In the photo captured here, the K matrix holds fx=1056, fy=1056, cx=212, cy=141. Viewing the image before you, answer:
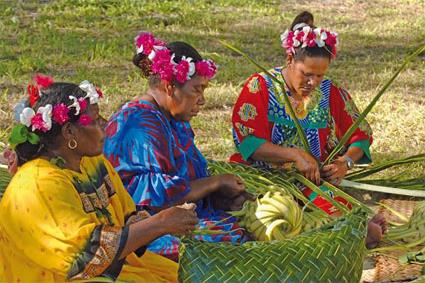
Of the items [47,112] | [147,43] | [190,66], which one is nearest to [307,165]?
[190,66]

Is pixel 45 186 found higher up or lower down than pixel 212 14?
higher up

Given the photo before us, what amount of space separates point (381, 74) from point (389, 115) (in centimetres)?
134

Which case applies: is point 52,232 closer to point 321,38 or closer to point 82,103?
point 82,103

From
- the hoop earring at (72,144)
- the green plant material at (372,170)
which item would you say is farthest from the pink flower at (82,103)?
the green plant material at (372,170)

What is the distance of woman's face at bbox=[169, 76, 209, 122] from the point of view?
4707 millimetres

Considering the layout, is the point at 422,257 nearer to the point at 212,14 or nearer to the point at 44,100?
the point at 44,100

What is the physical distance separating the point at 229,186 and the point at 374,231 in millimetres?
688

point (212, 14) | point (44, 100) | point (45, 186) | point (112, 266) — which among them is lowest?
point (212, 14)

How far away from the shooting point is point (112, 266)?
12.5 feet

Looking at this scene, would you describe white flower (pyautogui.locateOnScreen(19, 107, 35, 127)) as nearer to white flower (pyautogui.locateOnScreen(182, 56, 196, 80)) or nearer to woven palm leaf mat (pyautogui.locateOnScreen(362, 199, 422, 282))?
white flower (pyautogui.locateOnScreen(182, 56, 196, 80))

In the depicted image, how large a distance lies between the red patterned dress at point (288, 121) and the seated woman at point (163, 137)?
63 cm

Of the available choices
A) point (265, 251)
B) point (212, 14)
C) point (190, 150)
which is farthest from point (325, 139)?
point (212, 14)

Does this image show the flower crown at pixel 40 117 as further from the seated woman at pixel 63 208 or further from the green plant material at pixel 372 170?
the green plant material at pixel 372 170

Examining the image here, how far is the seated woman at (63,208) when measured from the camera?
11.8 feet
